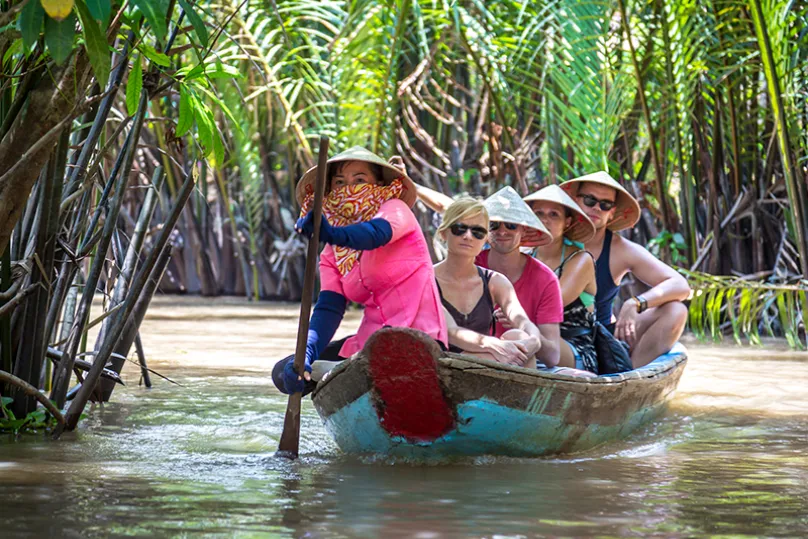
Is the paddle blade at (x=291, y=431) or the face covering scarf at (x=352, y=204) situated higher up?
the face covering scarf at (x=352, y=204)

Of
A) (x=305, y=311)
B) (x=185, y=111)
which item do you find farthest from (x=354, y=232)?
(x=185, y=111)

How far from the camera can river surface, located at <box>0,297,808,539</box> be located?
3002 mm

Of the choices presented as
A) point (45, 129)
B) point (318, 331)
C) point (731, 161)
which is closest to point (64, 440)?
point (318, 331)

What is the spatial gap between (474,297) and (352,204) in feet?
2.01

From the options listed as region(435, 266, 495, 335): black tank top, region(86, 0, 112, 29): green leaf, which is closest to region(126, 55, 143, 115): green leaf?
region(86, 0, 112, 29): green leaf

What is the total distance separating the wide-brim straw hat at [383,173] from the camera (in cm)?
416

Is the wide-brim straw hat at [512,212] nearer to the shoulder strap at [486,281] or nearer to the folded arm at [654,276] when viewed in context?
the shoulder strap at [486,281]

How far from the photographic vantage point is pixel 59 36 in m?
2.29

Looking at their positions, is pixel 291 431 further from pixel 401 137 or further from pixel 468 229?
pixel 401 137

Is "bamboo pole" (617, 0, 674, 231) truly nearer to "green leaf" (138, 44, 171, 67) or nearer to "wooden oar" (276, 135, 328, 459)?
"wooden oar" (276, 135, 328, 459)

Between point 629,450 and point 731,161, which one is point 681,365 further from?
point 731,161

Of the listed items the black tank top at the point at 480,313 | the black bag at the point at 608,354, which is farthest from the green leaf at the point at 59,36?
the black bag at the point at 608,354

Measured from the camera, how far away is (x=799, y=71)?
7707 mm

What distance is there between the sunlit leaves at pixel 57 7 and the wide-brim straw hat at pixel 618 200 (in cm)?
353
